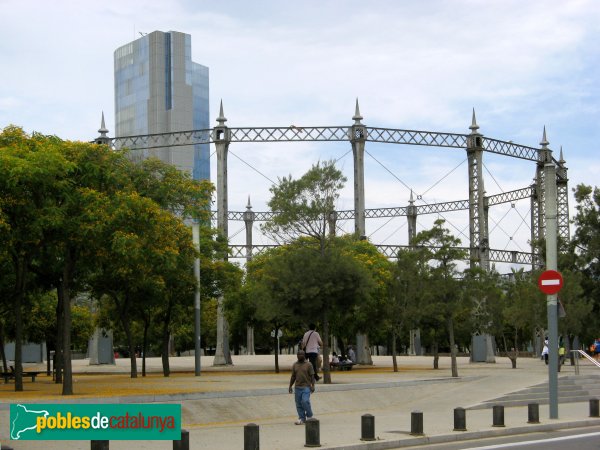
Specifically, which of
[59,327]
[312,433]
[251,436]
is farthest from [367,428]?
[59,327]

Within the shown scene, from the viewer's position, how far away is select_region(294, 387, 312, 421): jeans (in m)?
20.0

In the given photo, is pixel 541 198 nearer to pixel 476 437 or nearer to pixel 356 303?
pixel 356 303

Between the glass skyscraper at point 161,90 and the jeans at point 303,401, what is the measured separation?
465 ft

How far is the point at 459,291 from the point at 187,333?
2028 inches

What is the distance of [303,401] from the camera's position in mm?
20219

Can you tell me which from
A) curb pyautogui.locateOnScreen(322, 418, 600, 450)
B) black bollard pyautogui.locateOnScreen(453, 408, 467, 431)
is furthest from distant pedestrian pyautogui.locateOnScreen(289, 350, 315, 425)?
black bollard pyautogui.locateOnScreen(453, 408, 467, 431)

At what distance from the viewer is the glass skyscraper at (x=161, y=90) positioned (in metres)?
166

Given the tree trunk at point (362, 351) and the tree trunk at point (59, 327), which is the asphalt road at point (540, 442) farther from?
the tree trunk at point (362, 351)

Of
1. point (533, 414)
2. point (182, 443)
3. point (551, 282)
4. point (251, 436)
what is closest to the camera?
point (182, 443)

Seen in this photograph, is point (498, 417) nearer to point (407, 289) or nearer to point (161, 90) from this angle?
point (407, 289)

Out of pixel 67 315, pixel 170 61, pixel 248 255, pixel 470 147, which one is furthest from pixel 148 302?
pixel 170 61

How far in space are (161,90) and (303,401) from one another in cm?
15035

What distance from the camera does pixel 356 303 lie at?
30.3 m

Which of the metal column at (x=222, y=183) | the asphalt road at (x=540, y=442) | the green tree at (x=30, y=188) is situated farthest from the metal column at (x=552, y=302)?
the metal column at (x=222, y=183)
